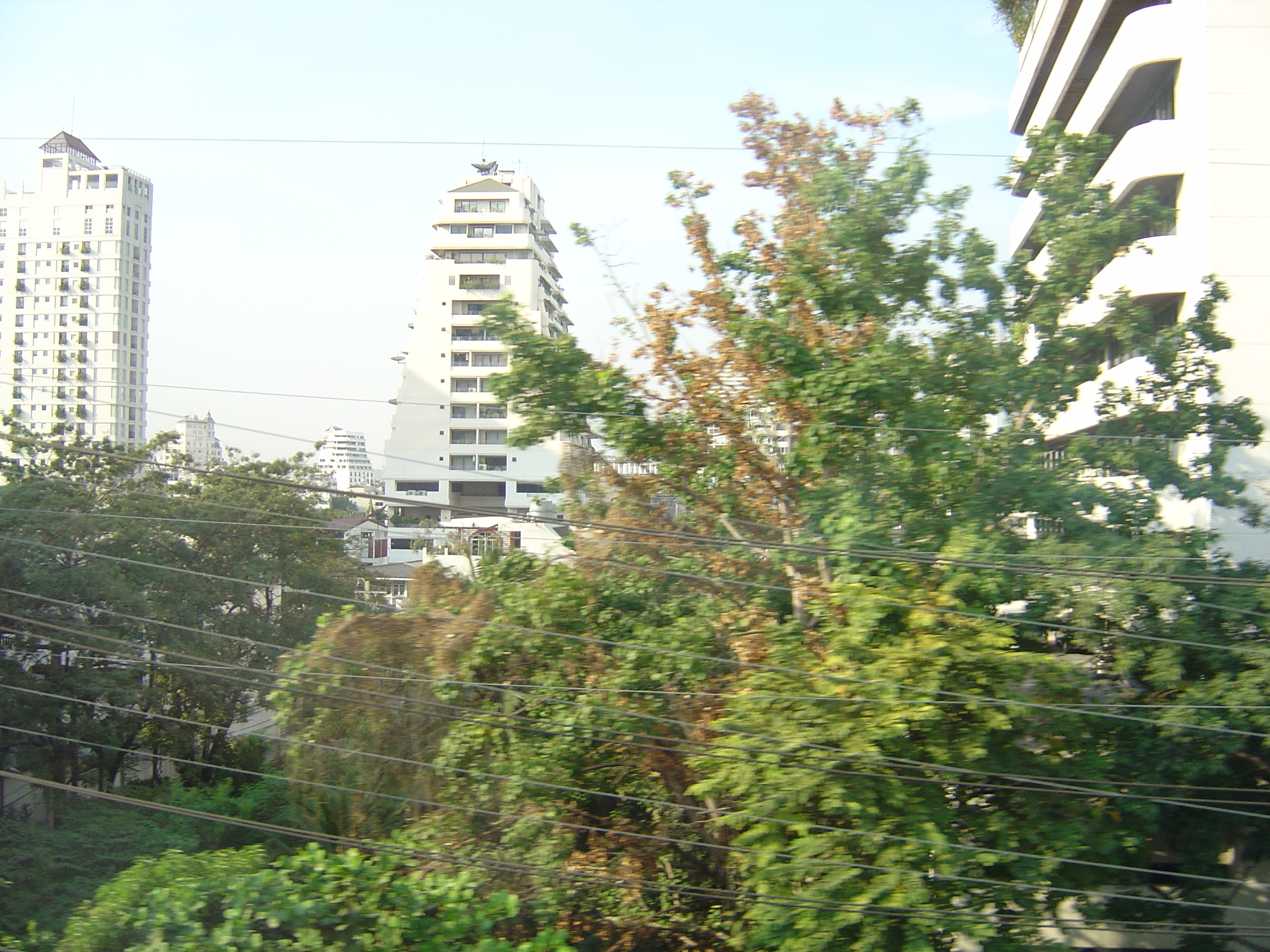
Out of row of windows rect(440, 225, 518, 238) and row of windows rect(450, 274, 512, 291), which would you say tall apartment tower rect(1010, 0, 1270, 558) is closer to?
row of windows rect(450, 274, 512, 291)

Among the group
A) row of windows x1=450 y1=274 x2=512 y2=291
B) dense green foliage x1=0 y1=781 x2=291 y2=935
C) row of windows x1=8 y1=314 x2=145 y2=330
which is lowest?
dense green foliage x1=0 y1=781 x2=291 y2=935

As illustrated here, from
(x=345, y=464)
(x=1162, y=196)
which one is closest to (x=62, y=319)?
(x=345, y=464)

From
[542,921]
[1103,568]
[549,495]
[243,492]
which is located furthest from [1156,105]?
[243,492]

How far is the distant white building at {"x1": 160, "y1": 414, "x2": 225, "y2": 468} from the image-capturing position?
16.7 m

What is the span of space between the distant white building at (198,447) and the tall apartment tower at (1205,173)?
13.4 m

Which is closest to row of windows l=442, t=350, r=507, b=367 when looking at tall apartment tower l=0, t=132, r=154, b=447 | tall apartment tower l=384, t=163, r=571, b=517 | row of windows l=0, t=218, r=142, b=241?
tall apartment tower l=384, t=163, r=571, b=517

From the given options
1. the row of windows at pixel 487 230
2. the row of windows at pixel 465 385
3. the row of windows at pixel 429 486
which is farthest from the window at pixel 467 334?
the row of windows at pixel 429 486

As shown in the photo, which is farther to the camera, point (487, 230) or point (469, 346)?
point (469, 346)

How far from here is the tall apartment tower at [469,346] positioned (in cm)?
2250

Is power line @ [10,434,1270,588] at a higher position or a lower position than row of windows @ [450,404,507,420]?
lower

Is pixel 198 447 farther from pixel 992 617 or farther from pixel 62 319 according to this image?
pixel 992 617

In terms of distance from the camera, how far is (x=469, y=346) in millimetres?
24547

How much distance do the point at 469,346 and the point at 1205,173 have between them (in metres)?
17.9

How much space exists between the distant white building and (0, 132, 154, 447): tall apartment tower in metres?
6.20
